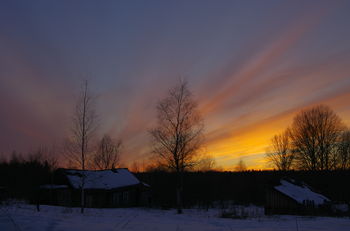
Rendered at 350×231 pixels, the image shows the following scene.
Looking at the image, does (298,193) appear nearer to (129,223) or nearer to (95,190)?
(129,223)

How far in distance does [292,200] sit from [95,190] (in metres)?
27.0

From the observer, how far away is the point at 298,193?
111 feet

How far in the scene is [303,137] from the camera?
193 feet

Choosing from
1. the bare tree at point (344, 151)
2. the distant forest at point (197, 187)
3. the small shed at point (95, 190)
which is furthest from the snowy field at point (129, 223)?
the bare tree at point (344, 151)

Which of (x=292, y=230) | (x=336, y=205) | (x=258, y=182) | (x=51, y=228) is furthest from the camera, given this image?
(x=258, y=182)

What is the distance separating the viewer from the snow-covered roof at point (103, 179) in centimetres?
4741

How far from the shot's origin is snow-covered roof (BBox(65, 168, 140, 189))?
4741 cm

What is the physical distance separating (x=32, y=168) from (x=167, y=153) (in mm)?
37991

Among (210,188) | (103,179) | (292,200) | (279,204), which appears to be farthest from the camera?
(210,188)

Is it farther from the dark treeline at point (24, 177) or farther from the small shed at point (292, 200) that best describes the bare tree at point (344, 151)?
the dark treeline at point (24, 177)

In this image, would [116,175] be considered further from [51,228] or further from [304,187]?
[51,228]

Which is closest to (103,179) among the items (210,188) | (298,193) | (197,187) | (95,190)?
(95,190)

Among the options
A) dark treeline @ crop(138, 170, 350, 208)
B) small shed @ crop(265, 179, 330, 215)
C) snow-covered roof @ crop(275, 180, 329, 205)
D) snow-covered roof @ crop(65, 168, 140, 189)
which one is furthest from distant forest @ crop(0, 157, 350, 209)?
small shed @ crop(265, 179, 330, 215)

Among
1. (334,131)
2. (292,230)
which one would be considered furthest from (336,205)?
(334,131)
